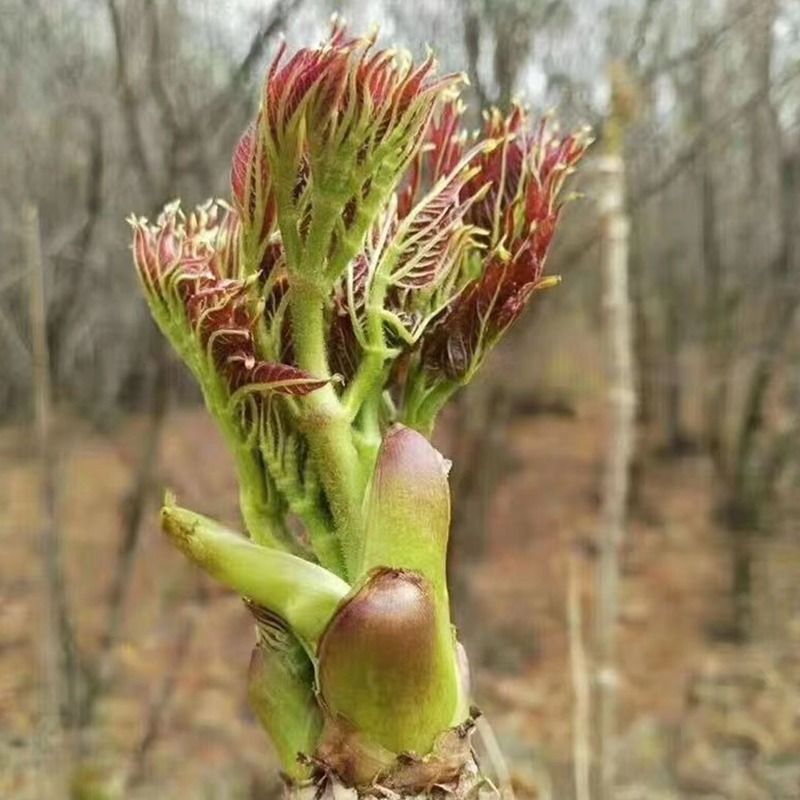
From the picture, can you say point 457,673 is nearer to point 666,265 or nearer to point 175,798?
point 175,798

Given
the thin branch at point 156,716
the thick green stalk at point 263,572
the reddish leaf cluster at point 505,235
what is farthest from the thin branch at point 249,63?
the thick green stalk at point 263,572

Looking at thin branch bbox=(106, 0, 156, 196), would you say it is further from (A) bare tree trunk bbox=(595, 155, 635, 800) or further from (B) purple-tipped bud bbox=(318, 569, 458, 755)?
(B) purple-tipped bud bbox=(318, 569, 458, 755)

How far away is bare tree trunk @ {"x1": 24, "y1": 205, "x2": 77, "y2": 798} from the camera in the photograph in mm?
1386

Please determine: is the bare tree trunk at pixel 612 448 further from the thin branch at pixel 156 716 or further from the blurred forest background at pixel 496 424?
the thin branch at pixel 156 716

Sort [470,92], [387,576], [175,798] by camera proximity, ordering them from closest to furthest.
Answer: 1. [387,576]
2. [470,92]
3. [175,798]

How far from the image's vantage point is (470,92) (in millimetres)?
2240

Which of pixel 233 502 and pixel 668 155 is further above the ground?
pixel 668 155

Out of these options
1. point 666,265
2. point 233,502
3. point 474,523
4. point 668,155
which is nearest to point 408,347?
point 233,502

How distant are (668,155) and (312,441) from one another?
3092 millimetres

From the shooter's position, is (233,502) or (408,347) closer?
(408,347)

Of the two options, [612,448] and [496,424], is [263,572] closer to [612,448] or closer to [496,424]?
[612,448]

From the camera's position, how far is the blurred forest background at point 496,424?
7.67 feet

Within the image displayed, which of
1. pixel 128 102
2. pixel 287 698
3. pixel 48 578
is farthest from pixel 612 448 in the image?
pixel 128 102

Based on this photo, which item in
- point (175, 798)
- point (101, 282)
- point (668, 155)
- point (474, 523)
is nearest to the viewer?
point (175, 798)
